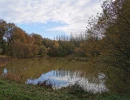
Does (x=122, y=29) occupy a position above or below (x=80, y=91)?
above

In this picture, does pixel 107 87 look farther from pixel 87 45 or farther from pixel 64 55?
pixel 64 55

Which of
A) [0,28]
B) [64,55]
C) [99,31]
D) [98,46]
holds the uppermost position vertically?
[0,28]

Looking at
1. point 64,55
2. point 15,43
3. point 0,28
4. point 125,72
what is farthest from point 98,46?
point 64,55

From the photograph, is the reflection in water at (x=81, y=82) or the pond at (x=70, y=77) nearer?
the pond at (x=70, y=77)

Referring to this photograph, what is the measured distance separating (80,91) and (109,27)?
3.57m

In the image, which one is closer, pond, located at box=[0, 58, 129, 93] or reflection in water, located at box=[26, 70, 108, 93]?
pond, located at box=[0, 58, 129, 93]

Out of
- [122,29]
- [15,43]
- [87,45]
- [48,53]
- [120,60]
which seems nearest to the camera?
[122,29]

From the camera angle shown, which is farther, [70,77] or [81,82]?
[70,77]

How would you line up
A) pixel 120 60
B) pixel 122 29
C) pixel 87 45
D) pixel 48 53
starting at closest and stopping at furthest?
pixel 122 29
pixel 120 60
pixel 87 45
pixel 48 53

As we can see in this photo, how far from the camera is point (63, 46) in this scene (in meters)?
75.6

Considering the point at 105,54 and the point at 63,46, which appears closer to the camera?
the point at 105,54

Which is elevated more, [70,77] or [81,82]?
[81,82]

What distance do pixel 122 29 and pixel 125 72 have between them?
2298 mm

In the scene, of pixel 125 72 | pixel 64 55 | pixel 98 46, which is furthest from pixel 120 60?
pixel 64 55
